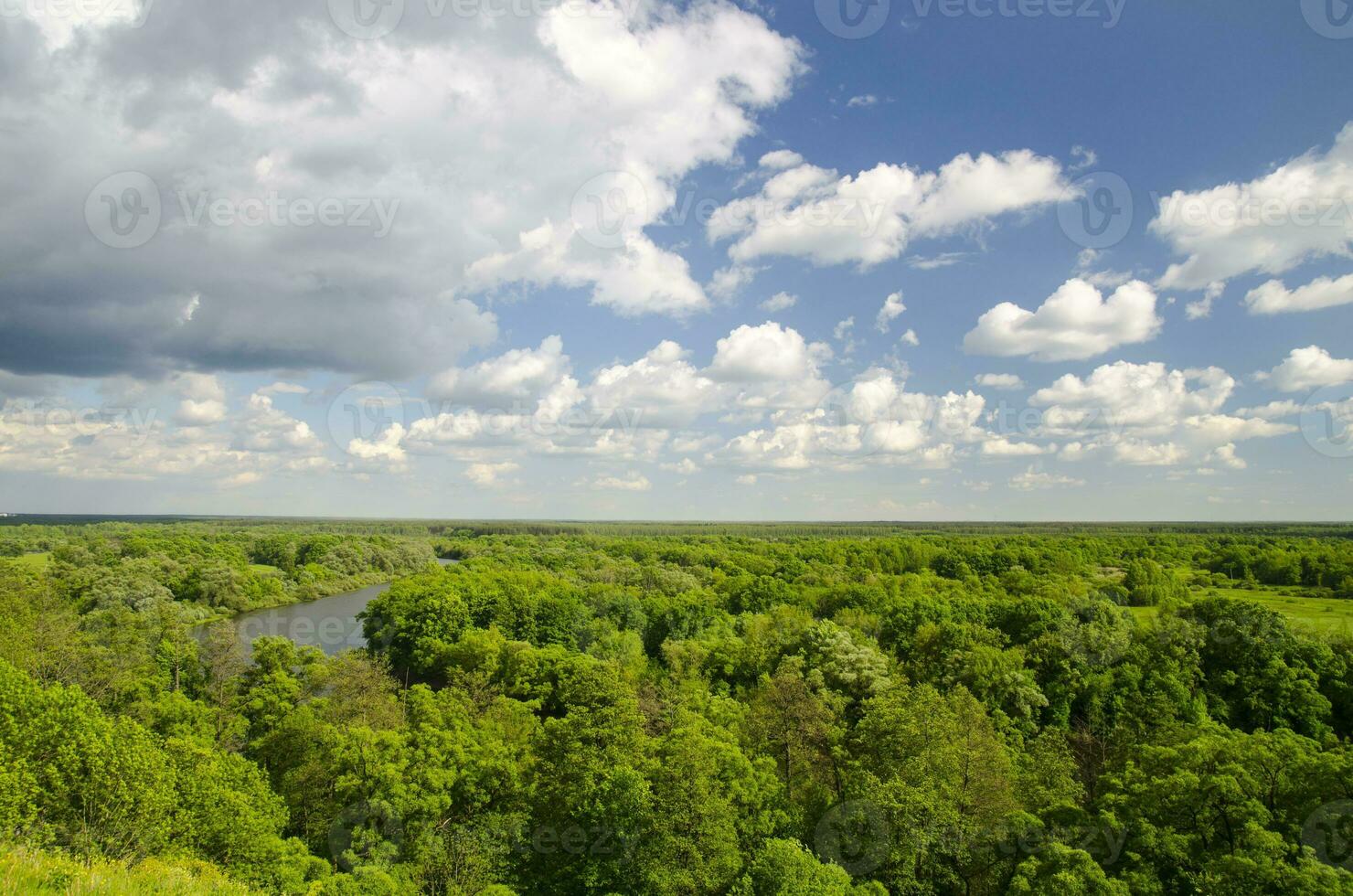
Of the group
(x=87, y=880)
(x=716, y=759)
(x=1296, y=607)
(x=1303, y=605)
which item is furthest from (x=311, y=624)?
(x=1303, y=605)

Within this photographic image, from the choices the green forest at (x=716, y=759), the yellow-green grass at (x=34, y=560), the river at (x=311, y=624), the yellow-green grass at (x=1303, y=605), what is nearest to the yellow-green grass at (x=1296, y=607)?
the yellow-green grass at (x=1303, y=605)

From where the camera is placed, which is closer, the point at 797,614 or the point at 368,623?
the point at 797,614

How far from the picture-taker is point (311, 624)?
73.9 metres

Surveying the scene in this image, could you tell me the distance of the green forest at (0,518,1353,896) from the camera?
59.9ft

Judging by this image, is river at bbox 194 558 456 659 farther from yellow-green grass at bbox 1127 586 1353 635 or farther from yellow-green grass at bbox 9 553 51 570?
yellow-green grass at bbox 1127 586 1353 635

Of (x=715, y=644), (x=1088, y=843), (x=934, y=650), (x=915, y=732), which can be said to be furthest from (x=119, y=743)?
(x=934, y=650)

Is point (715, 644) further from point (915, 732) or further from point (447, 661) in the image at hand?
point (915, 732)

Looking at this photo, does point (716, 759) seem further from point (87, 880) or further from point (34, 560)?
point (34, 560)

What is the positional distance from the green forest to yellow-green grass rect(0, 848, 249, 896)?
10cm

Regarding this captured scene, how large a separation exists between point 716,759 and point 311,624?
65.4m

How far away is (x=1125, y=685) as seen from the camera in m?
36.8

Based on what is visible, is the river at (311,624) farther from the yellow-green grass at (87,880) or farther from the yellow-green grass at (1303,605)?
the yellow-green grass at (1303,605)

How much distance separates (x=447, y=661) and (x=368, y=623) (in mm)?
16504

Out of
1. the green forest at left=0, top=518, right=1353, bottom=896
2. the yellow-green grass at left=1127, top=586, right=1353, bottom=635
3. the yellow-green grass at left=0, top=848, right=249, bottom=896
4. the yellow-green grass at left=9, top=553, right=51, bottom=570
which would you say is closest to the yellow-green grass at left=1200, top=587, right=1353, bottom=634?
the yellow-green grass at left=1127, top=586, right=1353, bottom=635
